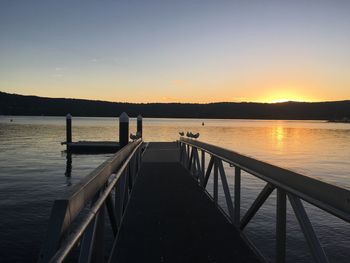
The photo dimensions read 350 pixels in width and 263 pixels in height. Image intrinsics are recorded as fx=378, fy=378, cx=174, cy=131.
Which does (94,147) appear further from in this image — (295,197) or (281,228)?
(295,197)

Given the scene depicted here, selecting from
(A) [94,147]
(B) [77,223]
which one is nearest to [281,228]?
(B) [77,223]

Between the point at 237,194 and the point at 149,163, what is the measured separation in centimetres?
897

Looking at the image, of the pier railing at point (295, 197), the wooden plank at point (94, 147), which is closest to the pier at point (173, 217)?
the pier railing at point (295, 197)

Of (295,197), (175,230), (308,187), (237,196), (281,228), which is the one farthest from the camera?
(237,196)

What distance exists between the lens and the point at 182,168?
1341cm

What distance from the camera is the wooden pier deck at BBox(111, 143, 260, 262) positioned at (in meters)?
4.71

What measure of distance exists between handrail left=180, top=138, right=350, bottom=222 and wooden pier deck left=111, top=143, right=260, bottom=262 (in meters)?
1.09

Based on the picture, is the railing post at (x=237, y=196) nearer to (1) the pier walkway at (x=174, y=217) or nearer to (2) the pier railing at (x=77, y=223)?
(1) the pier walkway at (x=174, y=217)

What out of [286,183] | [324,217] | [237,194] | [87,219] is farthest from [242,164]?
[324,217]

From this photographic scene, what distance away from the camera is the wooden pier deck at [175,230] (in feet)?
15.5

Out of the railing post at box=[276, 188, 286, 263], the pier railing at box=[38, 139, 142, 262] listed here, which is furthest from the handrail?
the pier railing at box=[38, 139, 142, 262]

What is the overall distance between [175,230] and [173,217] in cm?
74

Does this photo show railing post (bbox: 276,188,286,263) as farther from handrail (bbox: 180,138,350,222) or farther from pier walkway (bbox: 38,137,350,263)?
handrail (bbox: 180,138,350,222)

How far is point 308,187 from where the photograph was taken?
329 centimetres
